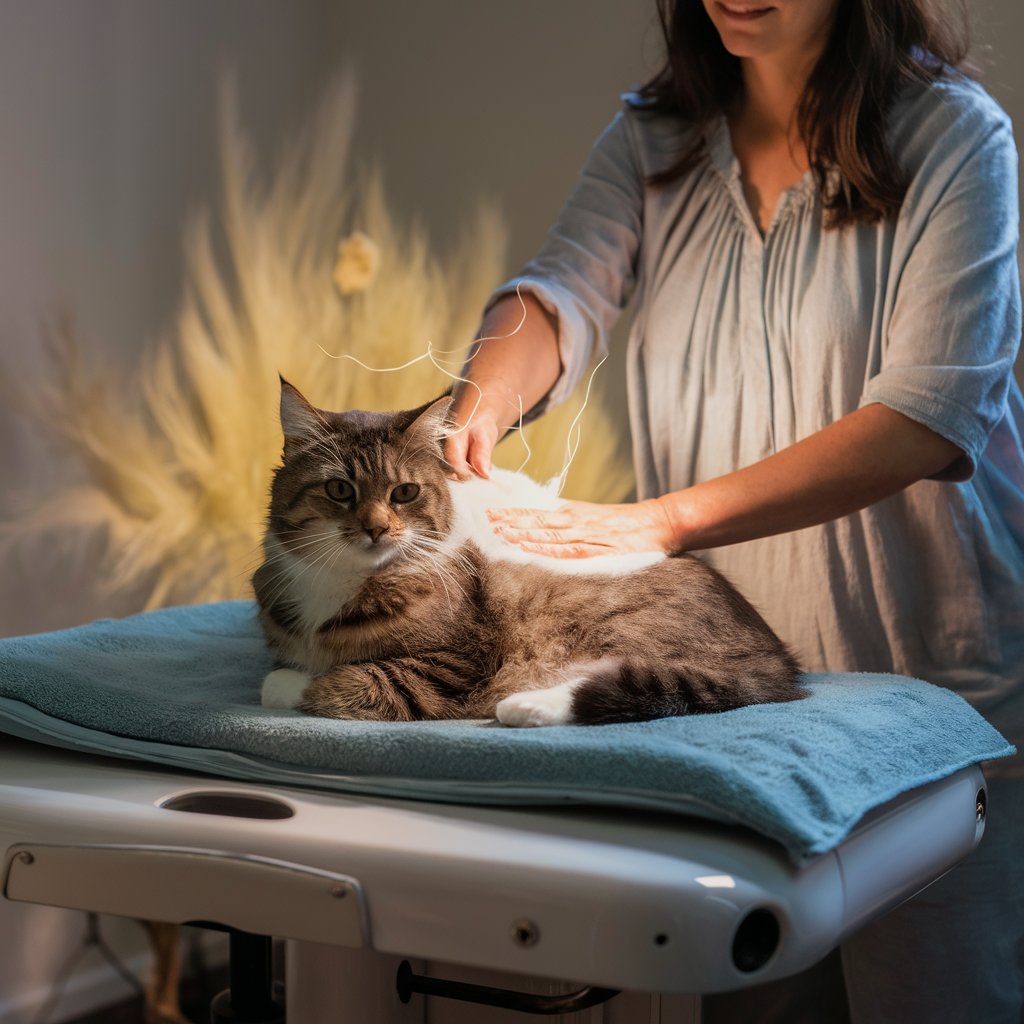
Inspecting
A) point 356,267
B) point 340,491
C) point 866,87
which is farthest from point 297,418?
point 356,267

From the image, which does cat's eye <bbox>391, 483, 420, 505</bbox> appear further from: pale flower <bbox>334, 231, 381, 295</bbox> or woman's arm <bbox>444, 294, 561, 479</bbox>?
pale flower <bbox>334, 231, 381, 295</bbox>

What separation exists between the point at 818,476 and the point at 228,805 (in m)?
0.66

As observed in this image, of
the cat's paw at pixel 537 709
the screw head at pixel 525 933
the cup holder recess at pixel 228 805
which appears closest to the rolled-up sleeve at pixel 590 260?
the cat's paw at pixel 537 709

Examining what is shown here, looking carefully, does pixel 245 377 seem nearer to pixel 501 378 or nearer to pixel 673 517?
pixel 501 378

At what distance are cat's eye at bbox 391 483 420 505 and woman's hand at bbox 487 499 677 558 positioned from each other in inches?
4.6

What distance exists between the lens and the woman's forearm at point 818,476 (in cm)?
117

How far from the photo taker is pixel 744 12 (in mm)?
1306

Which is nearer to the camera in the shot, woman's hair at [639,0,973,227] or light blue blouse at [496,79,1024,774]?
light blue blouse at [496,79,1024,774]

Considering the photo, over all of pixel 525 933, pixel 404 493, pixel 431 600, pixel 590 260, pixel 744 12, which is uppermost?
pixel 744 12

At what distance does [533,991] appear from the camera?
1059 mm

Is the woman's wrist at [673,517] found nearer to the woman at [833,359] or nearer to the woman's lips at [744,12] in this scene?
the woman at [833,359]

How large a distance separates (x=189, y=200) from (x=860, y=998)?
1.71 m

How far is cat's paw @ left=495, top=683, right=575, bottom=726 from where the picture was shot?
921 millimetres

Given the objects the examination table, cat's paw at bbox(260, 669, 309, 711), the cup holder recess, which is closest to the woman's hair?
the examination table
